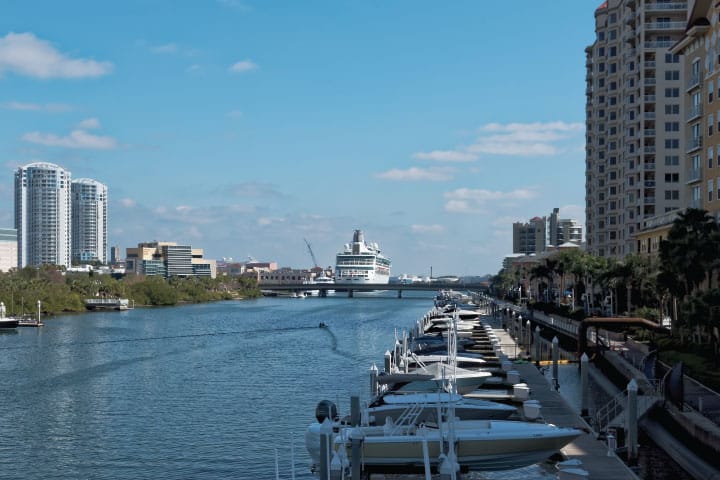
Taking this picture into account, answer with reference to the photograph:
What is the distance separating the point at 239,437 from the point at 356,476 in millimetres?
19626

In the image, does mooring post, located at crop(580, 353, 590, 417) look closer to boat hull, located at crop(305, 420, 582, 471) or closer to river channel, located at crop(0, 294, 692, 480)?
river channel, located at crop(0, 294, 692, 480)

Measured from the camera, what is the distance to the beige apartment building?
63203 mm

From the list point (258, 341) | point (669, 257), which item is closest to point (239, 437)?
point (669, 257)

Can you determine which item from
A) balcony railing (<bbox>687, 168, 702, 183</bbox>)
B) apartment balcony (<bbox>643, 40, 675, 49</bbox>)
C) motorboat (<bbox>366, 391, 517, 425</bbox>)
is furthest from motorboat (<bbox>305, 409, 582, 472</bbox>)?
apartment balcony (<bbox>643, 40, 675, 49</bbox>)

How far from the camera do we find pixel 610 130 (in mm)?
128625

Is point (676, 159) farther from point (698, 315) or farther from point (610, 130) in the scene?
point (698, 315)

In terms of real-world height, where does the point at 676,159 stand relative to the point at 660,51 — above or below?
below

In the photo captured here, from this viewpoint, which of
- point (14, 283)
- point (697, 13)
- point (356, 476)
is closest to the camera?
point (356, 476)

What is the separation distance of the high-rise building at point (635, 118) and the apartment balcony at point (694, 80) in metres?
36.6

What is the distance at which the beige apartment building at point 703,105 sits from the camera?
6320 cm

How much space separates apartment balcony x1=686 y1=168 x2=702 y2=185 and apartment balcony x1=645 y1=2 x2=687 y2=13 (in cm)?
5080

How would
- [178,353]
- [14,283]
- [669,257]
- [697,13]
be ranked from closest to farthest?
[669,257], [697,13], [178,353], [14,283]

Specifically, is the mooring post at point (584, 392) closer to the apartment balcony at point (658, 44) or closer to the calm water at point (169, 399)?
the calm water at point (169, 399)

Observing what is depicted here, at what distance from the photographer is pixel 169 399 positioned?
5425cm
